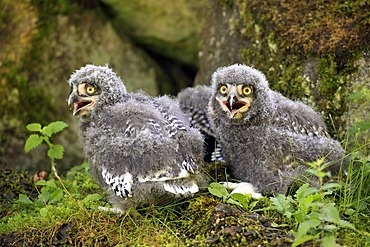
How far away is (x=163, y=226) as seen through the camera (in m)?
4.36

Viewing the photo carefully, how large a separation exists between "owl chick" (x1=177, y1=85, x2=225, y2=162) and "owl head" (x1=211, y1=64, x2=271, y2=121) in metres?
0.76

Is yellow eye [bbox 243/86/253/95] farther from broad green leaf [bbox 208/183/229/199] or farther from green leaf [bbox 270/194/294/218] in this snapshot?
green leaf [bbox 270/194/294/218]

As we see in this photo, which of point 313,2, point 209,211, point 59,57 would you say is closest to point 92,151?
point 209,211

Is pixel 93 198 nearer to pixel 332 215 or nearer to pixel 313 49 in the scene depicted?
pixel 332 215

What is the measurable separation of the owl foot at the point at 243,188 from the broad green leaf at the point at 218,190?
114 millimetres

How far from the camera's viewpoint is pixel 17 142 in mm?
7109

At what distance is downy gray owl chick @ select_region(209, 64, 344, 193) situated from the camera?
4.64 m

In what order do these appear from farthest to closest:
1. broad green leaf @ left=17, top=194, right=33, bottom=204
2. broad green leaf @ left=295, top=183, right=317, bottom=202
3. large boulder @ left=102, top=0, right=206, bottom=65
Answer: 1. large boulder @ left=102, top=0, right=206, bottom=65
2. broad green leaf @ left=17, top=194, right=33, bottom=204
3. broad green leaf @ left=295, top=183, right=317, bottom=202

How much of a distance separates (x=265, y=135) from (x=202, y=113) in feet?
3.85

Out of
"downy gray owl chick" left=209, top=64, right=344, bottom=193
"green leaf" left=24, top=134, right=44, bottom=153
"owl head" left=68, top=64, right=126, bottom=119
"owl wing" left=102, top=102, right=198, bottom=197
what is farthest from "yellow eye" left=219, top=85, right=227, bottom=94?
"green leaf" left=24, top=134, right=44, bottom=153

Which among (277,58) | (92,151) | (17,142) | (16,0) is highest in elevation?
(16,0)

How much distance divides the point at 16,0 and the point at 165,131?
12.3 feet

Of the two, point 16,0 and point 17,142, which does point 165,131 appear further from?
point 16,0

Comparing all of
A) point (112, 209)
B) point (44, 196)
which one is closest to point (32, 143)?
point (44, 196)
